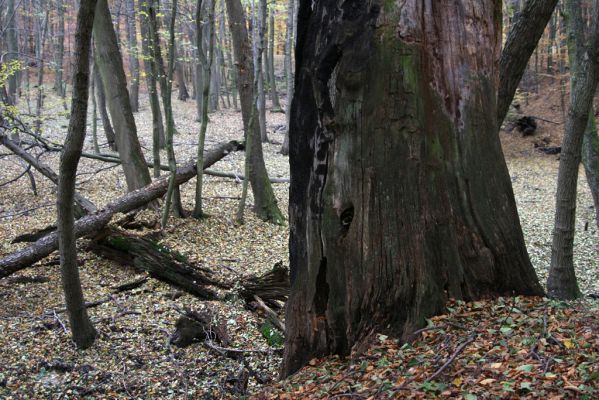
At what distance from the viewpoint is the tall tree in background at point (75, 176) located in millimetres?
3805

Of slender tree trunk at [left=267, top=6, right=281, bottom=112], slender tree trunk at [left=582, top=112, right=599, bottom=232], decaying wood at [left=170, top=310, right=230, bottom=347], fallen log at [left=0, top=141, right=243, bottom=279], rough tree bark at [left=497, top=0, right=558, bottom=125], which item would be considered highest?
slender tree trunk at [left=267, top=6, right=281, bottom=112]

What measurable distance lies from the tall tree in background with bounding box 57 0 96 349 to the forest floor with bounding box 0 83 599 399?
336 millimetres

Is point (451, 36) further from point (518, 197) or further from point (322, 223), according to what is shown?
point (518, 197)

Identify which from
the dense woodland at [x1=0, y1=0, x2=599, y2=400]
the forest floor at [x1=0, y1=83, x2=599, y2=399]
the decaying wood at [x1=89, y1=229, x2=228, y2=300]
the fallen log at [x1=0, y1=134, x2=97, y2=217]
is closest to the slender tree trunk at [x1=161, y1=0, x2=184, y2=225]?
the forest floor at [x1=0, y1=83, x2=599, y2=399]

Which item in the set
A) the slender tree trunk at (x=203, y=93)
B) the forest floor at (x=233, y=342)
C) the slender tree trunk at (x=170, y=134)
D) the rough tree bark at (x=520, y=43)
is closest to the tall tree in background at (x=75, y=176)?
the forest floor at (x=233, y=342)

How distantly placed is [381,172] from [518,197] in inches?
549

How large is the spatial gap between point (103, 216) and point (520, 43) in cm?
586

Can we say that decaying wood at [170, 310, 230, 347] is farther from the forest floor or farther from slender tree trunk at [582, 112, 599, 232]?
slender tree trunk at [582, 112, 599, 232]

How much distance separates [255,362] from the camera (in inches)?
208

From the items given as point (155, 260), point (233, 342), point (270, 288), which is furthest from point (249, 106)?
point (233, 342)

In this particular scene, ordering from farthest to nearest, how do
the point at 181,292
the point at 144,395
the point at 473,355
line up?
the point at 181,292 < the point at 144,395 < the point at 473,355

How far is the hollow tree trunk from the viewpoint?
3.34 meters

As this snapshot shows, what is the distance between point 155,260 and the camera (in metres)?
7.07

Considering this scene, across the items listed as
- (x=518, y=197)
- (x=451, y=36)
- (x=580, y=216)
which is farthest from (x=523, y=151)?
(x=451, y=36)
